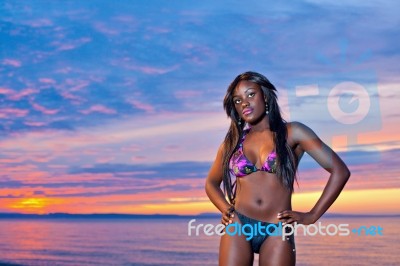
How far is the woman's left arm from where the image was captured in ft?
14.1

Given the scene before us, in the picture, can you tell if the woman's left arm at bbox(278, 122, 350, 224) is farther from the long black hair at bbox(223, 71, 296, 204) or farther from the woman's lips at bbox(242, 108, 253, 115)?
the woman's lips at bbox(242, 108, 253, 115)

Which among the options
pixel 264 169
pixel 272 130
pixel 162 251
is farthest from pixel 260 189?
pixel 162 251

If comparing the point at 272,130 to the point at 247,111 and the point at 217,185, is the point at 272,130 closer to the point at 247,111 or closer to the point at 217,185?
the point at 247,111

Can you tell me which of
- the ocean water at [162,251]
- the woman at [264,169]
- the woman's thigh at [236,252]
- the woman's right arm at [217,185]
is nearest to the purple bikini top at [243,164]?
the woman at [264,169]

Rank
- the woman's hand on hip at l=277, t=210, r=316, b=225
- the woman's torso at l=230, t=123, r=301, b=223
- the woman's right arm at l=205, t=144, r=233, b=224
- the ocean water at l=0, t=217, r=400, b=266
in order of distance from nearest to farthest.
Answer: the woman's hand on hip at l=277, t=210, r=316, b=225 < the woman's torso at l=230, t=123, r=301, b=223 < the woman's right arm at l=205, t=144, r=233, b=224 < the ocean water at l=0, t=217, r=400, b=266

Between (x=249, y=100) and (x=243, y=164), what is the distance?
382 mm

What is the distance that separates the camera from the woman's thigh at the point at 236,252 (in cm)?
437

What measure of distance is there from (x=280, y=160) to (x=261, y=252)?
55 cm

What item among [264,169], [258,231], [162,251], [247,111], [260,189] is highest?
[162,251]

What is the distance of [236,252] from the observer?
438 cm

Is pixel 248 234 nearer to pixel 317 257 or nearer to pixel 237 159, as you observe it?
pixel 237 159

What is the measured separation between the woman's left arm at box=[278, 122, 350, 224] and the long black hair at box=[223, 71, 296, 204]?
3.6 inches

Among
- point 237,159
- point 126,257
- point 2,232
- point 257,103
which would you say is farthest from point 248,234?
point 2,232

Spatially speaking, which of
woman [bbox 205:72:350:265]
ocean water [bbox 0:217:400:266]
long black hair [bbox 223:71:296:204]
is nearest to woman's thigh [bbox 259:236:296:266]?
woman [bbox 205:72:350:265]
